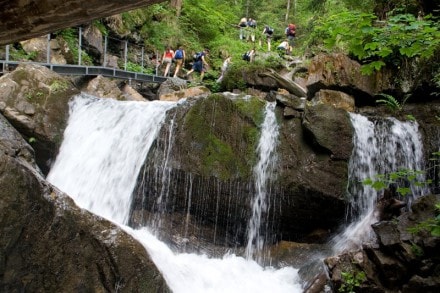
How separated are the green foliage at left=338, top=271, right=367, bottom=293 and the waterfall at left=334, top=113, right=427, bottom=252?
1.87 metres

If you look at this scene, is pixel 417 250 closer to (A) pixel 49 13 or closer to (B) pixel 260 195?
(B) pixel 260 195

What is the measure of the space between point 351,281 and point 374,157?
11.9 ft

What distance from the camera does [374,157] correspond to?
8.09m

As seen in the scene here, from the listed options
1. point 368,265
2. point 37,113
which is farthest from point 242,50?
point 368,265

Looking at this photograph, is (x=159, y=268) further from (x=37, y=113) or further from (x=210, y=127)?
(x=37, y=113)

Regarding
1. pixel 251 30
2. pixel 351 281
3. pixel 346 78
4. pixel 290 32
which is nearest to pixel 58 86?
pixel 346 78

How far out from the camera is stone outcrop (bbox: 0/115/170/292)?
13.3ft

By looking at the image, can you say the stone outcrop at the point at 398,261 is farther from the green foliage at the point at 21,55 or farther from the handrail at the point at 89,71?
the green foliage at the point at 21,55

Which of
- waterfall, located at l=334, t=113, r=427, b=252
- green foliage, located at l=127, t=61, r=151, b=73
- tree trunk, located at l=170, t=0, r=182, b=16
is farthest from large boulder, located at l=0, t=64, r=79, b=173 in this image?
tree trunk, located at l=170, t=0, r=182, b=16

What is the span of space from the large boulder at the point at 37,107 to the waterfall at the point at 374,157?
7195mm

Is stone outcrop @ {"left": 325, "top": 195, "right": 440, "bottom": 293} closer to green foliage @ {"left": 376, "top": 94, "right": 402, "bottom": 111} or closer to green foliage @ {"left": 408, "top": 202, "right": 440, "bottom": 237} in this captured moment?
green foliage @ {"left": 408, "top": 202, "right": 440, "bottom": 237}

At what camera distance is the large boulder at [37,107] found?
30.1 feet

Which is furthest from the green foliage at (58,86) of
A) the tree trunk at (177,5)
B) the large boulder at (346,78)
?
the tree trunk at (177,5)

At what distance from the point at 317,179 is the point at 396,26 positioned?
410cm
